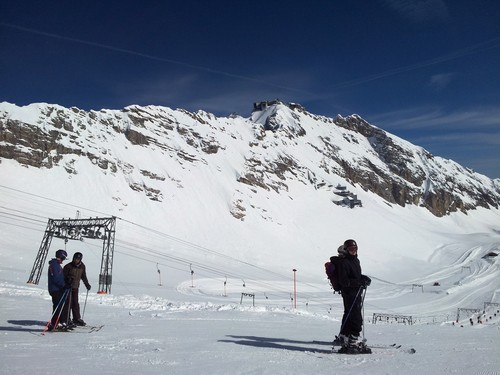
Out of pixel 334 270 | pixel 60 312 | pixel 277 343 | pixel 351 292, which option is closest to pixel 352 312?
pixel 351 292

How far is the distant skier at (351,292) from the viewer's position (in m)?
6.91

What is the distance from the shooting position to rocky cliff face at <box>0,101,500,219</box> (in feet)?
230

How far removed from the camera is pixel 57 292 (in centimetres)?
952

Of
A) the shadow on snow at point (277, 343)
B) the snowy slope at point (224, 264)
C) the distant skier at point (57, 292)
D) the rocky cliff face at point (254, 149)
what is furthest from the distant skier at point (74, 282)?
the rocky cliff face at point (254, 149)

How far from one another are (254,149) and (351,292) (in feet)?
347

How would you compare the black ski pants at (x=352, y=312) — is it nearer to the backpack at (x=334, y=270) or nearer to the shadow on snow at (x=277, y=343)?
the backpack at (x=334, y=270)

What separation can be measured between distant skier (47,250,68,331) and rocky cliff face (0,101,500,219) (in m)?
61.2

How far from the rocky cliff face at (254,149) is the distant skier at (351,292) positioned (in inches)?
2608

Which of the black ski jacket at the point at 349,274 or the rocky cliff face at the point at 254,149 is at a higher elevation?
the rocky cliff face at the point at 254,149

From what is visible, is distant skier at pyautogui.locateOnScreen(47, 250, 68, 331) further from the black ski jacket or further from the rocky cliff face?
the rocky cliff face

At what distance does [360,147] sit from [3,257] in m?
135

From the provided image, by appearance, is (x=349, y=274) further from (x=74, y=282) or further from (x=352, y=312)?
(x=74, y=282)

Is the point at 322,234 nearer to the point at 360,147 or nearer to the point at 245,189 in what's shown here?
the point at 245,189

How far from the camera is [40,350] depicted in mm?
6742
